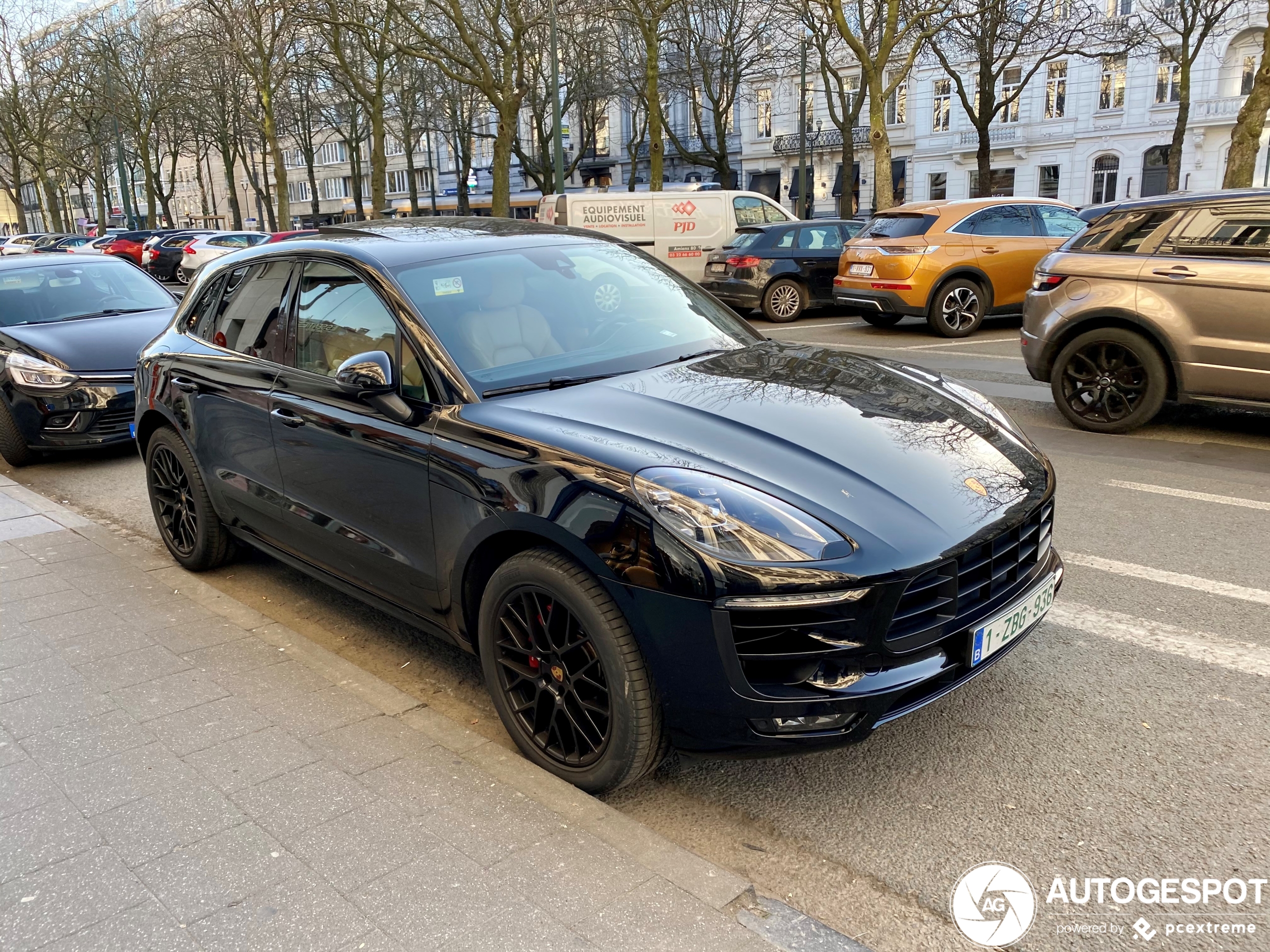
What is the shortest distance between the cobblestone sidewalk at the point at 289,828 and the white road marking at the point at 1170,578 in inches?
114

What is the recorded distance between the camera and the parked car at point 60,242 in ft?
122

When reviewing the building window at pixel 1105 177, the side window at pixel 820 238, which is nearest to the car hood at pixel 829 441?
the side window at pixel 820 238

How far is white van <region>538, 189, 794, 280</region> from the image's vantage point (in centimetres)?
1772

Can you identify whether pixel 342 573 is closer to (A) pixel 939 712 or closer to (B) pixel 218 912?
(B) pixel 218 912

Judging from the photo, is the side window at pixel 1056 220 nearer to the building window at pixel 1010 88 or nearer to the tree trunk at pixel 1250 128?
the tree trunk at pixel 1250 128

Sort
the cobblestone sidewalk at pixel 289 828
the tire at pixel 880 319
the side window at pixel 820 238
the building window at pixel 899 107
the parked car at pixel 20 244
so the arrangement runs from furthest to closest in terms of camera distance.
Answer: the building window at pixel 899 107 < the parked car at pixel 20 244 < the side window at pixel 820 238 < the tire at pixel 880 319 < the cobblestone sidewalk at pixel 289 828

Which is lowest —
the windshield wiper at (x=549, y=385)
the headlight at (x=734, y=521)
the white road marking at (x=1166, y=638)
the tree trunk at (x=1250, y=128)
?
the white road marking at (x=1166, y=638)

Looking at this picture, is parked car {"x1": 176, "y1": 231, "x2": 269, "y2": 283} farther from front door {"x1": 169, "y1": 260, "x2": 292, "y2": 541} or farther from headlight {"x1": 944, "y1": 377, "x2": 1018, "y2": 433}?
headlight {"x1": 944, "y1": 377, "x2": 1018, "y2": 433}

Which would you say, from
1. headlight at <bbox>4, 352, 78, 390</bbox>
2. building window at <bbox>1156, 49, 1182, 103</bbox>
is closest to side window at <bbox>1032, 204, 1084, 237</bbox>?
headlight at <bbox>4, 352, 78, 390</bbox>

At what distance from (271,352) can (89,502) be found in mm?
3691

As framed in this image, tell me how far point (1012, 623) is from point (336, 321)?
2686 mm

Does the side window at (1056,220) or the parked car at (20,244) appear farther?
the parked car at (20,244)

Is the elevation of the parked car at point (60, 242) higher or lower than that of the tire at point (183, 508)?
higher

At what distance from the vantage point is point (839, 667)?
2576 mm
